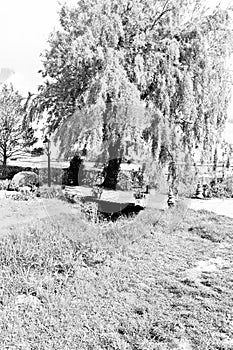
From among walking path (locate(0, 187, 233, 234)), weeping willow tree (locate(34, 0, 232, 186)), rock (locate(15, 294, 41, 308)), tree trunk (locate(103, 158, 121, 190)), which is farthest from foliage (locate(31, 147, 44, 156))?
rock (locate(15, 294, 41, 308))

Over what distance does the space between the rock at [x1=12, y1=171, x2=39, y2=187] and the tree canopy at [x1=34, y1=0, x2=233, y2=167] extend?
300cm

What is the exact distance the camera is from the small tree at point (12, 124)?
1435 centimetres

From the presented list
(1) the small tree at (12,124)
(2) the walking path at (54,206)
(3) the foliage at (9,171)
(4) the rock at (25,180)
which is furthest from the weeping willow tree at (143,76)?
(3) the foliage at (9,171)

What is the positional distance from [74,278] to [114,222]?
251 cm

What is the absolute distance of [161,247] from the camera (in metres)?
5.66

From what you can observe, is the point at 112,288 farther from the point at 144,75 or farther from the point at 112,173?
the point at 144,75

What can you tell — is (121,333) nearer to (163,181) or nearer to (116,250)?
(116,250)

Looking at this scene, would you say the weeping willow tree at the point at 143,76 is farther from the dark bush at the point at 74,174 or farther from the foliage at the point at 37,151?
the foliage at the point at 37,151

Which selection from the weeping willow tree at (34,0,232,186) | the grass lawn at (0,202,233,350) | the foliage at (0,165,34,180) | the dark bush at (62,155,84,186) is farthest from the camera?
the foliage at (0,165,34,180)

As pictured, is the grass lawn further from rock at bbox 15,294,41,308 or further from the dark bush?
the dark bush

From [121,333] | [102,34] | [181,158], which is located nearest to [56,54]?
[102,34]

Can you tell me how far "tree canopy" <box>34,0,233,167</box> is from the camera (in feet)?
26.2

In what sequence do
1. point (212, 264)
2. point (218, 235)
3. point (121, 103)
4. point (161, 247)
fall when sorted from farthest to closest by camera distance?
point (121, 103) < point (218, 235) < point (161, 247) < point (212, 264)

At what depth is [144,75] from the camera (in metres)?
9.05
